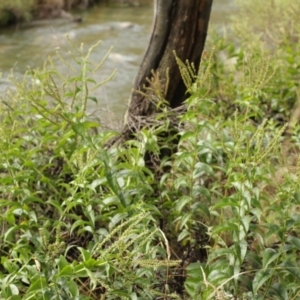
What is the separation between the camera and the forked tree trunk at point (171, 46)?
293 centimetres

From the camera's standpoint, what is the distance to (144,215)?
67.1 inches

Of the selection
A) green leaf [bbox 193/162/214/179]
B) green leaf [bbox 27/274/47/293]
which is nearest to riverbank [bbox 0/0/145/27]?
green leaf [bbox 193/162/214/179]

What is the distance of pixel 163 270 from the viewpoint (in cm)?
208

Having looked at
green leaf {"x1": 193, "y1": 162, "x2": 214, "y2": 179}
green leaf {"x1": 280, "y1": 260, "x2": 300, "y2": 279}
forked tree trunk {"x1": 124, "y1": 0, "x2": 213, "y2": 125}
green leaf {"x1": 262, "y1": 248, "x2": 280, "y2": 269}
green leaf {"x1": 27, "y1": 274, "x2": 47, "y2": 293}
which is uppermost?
forked tree trunk {"x1": 124, "y1": 0, "x2": 213, "y2": 125}

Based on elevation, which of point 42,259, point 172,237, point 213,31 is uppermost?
point 213,31

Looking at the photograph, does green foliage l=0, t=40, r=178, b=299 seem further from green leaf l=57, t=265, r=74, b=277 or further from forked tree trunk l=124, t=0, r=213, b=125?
forked tree trunk l=124, t=0, r=213, b=125

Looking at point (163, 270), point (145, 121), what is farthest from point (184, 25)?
point (163, 270)

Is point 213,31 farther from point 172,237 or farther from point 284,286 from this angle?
point 284,286

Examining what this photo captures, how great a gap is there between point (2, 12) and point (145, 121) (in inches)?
310

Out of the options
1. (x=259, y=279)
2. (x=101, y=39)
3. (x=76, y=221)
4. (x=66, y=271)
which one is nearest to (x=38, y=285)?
(x=66, y=271)

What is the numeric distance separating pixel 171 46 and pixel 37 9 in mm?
8482

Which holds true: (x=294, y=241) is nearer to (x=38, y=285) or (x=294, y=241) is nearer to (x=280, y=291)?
(x=280, y=291)

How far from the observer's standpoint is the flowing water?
6961mm

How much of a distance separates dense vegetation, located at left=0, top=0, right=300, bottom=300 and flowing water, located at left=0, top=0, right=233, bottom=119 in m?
2.92
